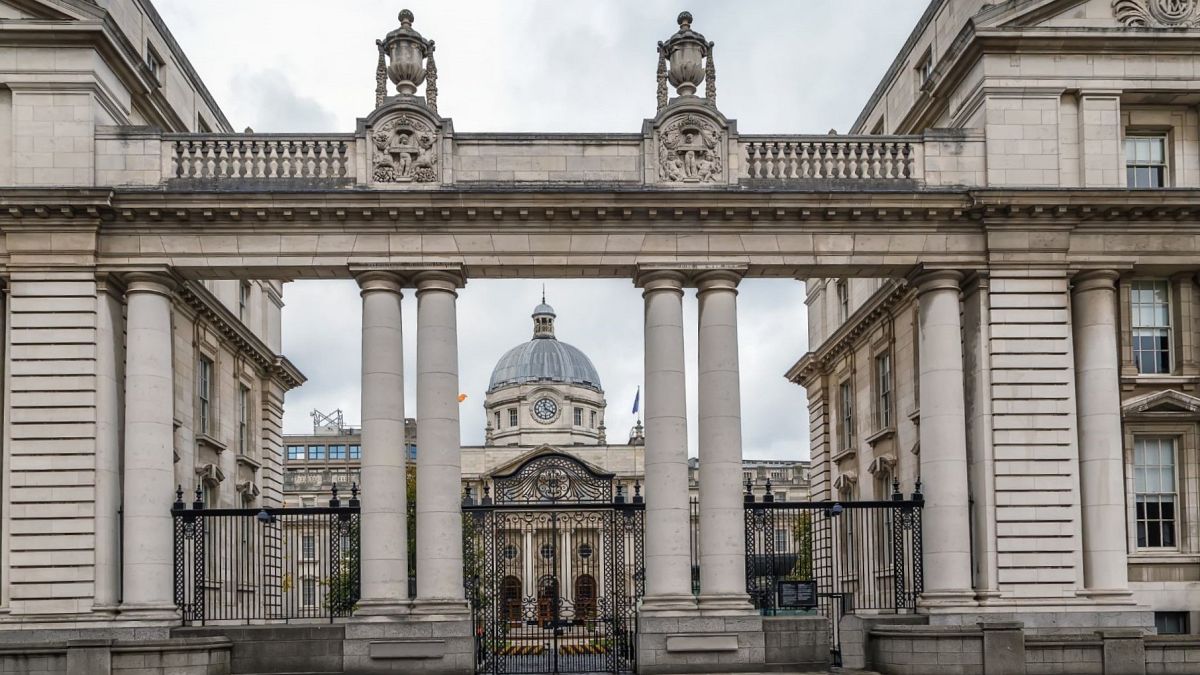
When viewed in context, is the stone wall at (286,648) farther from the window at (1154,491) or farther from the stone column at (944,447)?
the window at (1154,491)

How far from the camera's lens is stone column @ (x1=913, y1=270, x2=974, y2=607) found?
3042cm

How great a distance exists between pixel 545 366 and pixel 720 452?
4634 inches

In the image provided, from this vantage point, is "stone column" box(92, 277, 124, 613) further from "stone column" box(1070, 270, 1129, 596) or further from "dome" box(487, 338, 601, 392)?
"dome" box(487, 338, 601, 392)

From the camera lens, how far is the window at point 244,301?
43062 mm

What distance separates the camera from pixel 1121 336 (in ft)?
105

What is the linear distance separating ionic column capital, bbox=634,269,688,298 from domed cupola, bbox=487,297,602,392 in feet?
378

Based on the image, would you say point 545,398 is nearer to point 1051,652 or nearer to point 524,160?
point 524,160

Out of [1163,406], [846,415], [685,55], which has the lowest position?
[1163,406]

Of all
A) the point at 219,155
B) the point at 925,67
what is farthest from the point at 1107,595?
the point at 219,155

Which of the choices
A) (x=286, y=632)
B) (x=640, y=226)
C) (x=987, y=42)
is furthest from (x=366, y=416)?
(x=987, y=42)

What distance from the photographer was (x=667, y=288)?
30.9m

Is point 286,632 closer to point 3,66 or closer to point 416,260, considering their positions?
point 416,260

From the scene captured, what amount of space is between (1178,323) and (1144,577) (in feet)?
18.6

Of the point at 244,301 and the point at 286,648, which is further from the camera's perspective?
the point at 244,301
